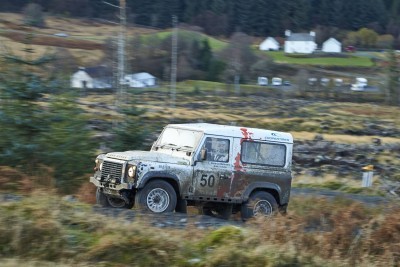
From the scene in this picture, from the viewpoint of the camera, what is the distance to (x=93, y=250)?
8234 millimetres

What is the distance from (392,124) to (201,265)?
59793mm

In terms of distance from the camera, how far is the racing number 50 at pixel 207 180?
14242 millimetres

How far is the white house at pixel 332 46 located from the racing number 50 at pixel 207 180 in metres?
104

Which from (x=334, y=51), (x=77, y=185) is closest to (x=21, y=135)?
(x=77, y=185)

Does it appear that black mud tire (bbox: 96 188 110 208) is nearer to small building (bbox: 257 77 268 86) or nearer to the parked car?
the parked car

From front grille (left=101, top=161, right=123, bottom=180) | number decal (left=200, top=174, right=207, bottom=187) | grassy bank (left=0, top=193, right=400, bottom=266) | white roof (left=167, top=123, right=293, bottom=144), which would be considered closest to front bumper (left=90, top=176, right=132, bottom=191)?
front grille (left=101, top=161, right=123, bottom=180)

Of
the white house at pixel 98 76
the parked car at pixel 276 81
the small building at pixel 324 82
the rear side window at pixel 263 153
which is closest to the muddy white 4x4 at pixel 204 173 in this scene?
the rear side window at pixel 263 153

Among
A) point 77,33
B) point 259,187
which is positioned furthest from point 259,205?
point 77,33

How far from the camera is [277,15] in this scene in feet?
415

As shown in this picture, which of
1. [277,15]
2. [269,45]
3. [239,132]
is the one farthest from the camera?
[277,15]

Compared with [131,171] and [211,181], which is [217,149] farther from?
[131,171]

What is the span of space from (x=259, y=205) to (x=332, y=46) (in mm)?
104972

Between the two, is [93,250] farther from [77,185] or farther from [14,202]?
[77,185]

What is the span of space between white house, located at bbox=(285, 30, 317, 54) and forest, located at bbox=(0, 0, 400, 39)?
9292 mm
